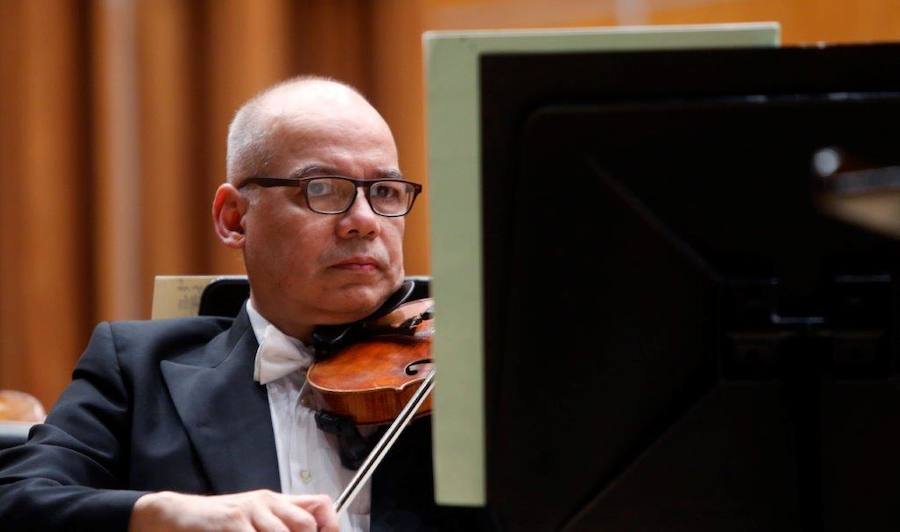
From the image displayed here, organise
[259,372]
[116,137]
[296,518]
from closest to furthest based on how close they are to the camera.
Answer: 1. [296,518]
2. [259,372]
3. [116,137]

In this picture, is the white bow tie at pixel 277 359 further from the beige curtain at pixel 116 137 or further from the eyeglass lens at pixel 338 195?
the beige curtain at pixel 116 137

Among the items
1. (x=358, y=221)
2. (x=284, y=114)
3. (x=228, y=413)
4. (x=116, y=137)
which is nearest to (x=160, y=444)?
(x=228, y=413)

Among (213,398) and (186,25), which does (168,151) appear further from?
(213,398)

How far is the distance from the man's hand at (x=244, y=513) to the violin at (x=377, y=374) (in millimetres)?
61

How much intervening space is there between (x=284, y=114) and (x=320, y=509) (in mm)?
636

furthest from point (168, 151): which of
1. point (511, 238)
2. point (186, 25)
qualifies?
point (511, 238)

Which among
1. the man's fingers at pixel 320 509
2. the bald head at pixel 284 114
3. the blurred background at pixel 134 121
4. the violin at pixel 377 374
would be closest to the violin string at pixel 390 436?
the violin at pixel 377 374

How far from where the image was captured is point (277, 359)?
125 centimetres

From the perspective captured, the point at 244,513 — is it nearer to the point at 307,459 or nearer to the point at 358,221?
the point at 307,459

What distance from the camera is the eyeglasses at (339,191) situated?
4.23 ft

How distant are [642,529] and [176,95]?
2.04m

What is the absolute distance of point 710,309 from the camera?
63 centimetres

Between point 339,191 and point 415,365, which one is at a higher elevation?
point 339,191

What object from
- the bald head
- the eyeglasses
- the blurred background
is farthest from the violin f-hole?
the blurred background
